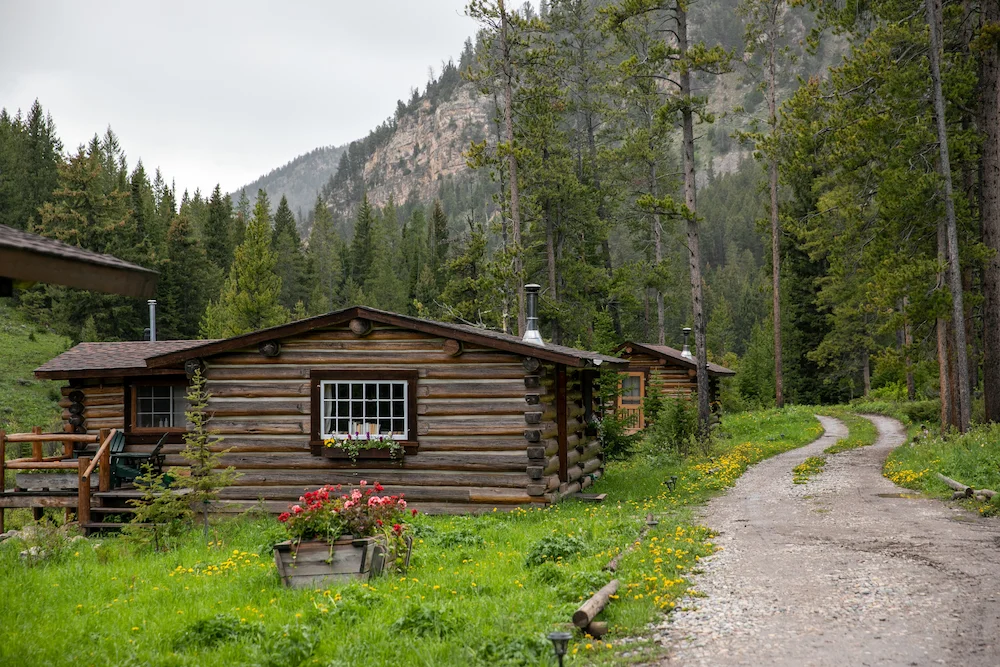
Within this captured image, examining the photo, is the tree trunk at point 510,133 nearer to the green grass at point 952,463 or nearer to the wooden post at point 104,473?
the green grass at point 952,463

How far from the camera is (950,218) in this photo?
20.3 metres

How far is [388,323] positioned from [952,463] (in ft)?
38.8

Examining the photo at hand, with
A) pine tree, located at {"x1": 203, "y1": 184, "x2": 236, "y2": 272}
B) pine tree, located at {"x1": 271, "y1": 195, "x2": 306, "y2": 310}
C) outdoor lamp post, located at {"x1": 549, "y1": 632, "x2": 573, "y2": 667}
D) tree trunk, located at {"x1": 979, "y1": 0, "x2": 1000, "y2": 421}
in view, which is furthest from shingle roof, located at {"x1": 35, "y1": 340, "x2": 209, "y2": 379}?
pine tree, located at {"x1": 271, "y1": 195, "x2": 306, "y2": 310}

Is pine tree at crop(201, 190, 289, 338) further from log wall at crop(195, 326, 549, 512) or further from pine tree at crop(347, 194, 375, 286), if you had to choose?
pine tree at crop(347, 194, 375, 286)

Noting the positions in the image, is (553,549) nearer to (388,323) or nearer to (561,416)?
(561,416)

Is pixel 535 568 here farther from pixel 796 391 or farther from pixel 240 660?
pixel 796 391

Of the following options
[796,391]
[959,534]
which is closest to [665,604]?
[959,534]

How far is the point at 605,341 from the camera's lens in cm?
2922

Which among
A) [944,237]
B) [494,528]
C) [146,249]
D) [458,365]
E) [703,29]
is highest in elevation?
[703,29]

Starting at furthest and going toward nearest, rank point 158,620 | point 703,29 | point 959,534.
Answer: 1. point 703,29
2. point 959,534
3. point 158,620

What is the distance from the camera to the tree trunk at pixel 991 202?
802 inches

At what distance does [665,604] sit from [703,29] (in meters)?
191

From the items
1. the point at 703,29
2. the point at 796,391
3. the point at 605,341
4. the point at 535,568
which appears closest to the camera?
the point at 535,568

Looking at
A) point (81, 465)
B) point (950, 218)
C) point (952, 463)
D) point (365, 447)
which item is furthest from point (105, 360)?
point (950, 218)
